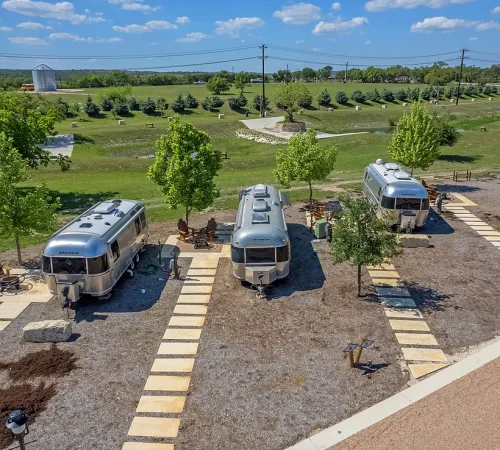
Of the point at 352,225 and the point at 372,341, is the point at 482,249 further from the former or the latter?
the point at 372,341

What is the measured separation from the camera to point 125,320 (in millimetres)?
16031

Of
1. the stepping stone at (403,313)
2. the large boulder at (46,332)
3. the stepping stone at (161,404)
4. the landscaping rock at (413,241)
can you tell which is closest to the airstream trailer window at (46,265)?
the large boulder at (46,332)

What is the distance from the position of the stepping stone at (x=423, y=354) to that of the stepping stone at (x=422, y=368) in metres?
0.30

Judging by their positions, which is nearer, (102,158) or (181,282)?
(181,282)

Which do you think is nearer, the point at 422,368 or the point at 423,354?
the point at 422,368

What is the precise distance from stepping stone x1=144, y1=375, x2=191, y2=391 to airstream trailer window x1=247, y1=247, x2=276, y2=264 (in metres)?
5.85

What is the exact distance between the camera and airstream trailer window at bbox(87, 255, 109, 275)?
16078mm

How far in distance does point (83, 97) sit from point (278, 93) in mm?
44003

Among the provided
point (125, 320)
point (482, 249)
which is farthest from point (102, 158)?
point (482, 249)

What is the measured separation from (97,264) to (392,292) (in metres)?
11.3

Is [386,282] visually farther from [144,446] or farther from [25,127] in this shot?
[25,127]

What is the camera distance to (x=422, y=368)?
43.0 ft

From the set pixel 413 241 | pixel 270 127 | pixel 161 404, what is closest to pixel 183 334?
pixel 161 404

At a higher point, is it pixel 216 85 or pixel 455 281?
pixel 216 85
